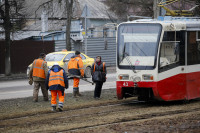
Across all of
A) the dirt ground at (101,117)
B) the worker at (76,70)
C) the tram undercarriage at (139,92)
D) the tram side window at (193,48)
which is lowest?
the dirt ground at (101,117)

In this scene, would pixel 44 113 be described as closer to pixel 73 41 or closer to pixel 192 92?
pixel 192 92

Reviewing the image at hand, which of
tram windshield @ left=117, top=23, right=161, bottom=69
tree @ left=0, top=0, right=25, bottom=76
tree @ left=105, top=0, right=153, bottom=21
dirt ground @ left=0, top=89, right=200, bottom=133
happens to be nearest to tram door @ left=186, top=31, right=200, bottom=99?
dirt ground @ left=0, top=89, right=200, bottom=133

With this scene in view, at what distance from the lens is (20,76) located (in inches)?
1233

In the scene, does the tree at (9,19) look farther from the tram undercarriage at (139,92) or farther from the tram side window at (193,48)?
the tram side window at (193,48)

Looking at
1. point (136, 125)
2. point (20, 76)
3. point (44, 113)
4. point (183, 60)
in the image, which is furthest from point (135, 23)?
point (20, 76)

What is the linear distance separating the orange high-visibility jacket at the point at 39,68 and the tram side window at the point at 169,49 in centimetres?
441

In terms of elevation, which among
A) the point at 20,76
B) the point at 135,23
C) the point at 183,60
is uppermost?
the point at 135,23

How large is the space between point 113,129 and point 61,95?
3845mm

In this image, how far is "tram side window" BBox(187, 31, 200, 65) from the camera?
51.9ft

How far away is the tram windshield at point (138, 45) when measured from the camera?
14.7 metres

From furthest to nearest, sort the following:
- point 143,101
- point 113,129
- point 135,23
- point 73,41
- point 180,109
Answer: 1. point 73,41
2. point 143,101
3. point 135,23
4. point 180,109
5. point 113,129

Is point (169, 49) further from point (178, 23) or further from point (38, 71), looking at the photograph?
point (38, 71)

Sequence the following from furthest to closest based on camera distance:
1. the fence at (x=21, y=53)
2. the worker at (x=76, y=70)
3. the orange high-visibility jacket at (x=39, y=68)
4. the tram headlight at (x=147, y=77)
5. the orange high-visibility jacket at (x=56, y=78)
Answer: the fence at (x=21, y=53) → the worker at (x=76, y=70) → the orange high-visibility jacket at (x=39, y=68) → the tram headlight at (x=147, y=77) → the orange high-visibility jacket at (x=56, y=78)

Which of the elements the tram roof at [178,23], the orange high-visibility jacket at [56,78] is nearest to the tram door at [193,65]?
the tram roof at [178,23]
